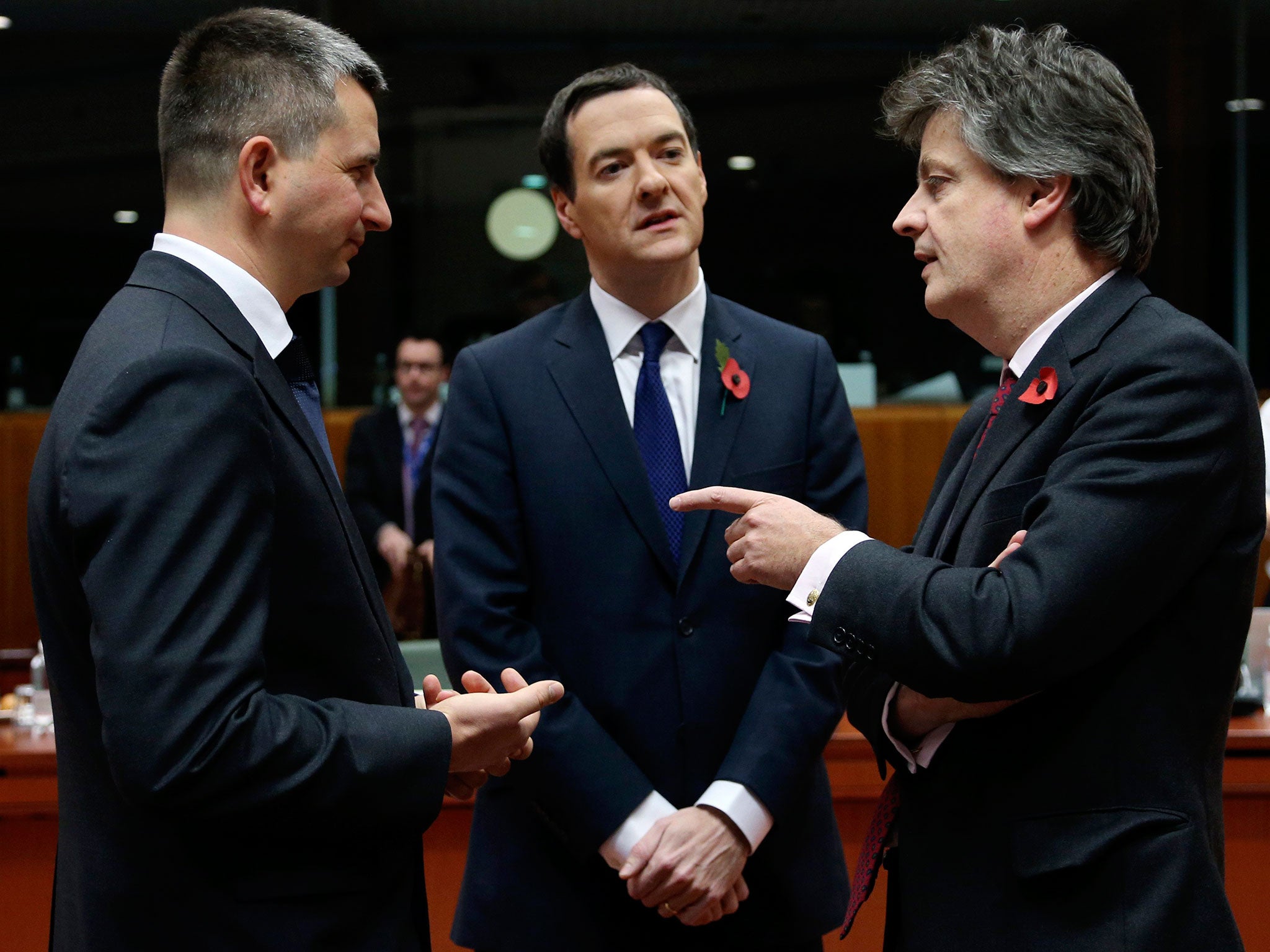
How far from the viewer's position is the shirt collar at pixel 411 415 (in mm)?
Answer: 5543

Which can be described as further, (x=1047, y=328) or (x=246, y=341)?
(x=1047, y=328)

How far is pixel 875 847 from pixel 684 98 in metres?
7.14

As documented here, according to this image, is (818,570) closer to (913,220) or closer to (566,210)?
(913,220)

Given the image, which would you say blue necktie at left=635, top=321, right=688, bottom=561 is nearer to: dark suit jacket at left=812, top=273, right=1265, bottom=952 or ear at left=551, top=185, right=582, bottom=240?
ear at left=551, top=185, right=582, bottom=240

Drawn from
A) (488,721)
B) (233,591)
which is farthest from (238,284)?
(488,721)

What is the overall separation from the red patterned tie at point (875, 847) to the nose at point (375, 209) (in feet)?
3.14

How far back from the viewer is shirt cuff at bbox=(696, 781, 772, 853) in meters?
1.90

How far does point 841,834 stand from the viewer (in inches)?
110

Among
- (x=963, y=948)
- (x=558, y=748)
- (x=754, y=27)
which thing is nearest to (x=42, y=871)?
(x=558, y=748)

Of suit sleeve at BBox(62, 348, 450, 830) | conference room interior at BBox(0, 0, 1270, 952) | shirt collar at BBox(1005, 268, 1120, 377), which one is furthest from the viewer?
conference room interior at BBox(0, 0, 1270, 952)

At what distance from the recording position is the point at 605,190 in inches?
85.0

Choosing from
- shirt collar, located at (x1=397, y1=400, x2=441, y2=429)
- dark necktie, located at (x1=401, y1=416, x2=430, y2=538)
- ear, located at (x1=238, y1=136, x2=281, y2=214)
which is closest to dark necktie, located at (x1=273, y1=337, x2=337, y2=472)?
ear, located at (x1=238, y1=136, x2=281, y2=214)

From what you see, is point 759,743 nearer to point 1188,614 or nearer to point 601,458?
point 601,458

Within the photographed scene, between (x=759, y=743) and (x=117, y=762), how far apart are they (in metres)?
1.06
